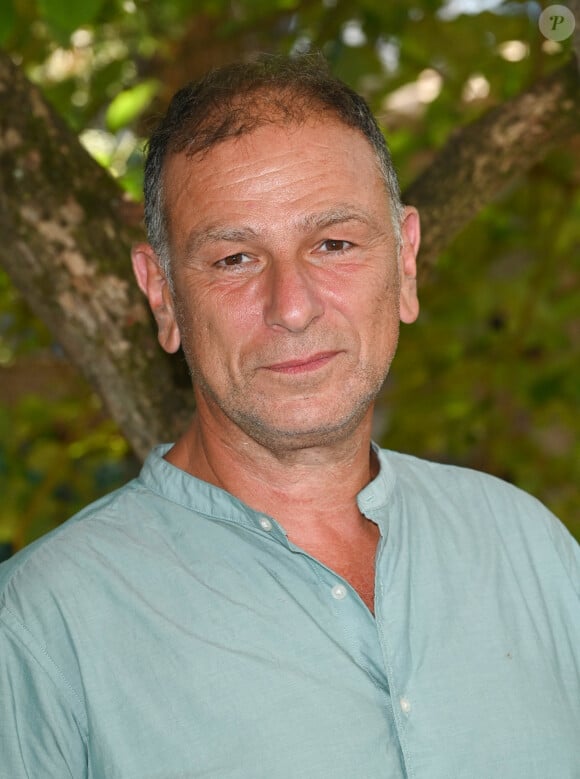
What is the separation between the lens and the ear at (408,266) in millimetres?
2072

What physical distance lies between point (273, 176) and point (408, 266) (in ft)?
1.31

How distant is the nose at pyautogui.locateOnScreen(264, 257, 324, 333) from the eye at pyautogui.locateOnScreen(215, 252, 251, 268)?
6 centimetres

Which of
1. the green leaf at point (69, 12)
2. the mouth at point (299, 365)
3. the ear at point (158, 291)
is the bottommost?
the mouth at point (299, 365)

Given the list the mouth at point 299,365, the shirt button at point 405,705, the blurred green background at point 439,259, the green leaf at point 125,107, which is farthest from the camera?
the blurred green background at point 439,259

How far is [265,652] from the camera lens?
1.68 metres

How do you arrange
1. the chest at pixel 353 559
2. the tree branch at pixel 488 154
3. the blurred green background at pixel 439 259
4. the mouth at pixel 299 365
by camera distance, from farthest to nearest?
the blurred green background at pixel 439 259
the tree branch at pixel 488 154
the chest at pixel 353 559
the mouth at pixel 299 365

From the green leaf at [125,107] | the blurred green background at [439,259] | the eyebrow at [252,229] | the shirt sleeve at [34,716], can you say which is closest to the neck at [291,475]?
the eyebrow at [252,229]

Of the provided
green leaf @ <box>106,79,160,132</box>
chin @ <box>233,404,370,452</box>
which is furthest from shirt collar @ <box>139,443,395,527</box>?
green leaf @ <box>106,79,160,132</box>

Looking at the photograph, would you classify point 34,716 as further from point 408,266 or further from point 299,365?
point 408,266

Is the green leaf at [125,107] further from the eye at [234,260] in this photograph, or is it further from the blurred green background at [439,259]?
the eye at [234,260]

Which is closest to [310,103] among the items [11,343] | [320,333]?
[320,333]

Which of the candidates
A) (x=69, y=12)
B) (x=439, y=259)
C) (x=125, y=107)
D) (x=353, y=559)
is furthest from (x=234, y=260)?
(x=439, y=259)

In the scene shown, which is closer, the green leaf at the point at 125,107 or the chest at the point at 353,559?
the chest at the point at 353,559

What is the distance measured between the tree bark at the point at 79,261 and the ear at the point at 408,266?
53cm
